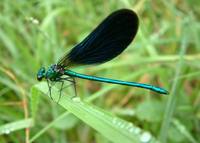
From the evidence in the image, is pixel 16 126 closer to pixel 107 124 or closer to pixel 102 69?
pixel 107 124

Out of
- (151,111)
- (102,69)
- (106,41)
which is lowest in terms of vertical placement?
(151,111)

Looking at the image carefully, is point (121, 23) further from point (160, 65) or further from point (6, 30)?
point (6, 30)

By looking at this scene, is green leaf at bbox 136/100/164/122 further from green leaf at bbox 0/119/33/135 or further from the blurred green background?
green leaf at bbox 0/119/33/135

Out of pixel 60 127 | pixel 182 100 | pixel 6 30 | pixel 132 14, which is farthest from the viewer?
pixel 6 30

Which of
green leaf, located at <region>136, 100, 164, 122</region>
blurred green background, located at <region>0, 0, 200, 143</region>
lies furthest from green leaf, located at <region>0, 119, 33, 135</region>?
green leaf, located at <region>136, 100, 164, 122</region>

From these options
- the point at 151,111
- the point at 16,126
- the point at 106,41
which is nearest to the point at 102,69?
the point at 151,111

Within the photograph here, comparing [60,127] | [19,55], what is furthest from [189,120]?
[19,55]
